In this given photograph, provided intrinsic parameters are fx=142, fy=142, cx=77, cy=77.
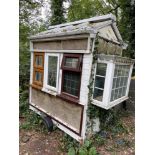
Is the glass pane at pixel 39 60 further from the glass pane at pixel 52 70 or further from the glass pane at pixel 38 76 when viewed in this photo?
the glass pane at pixel 52 70

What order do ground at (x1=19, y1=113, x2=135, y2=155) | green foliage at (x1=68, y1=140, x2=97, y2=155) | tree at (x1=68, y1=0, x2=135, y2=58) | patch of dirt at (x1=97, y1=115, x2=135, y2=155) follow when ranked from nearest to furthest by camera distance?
green foliage at (x1=68, y1=140, x2=97, y2=155) < patch of dirt at (x1=97, y1=115, x2=135, y2=155) < ground at (x1=19, y1=113, x2=135, y2=155) < tree at (x1=68, y1=0, x2=135, y2=58)

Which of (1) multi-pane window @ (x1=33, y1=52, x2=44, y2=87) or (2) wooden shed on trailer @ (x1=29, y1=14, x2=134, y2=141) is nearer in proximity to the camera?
(2) wooden shed on trailer @ (x1=29, y1=14, x2=134, y2=141)

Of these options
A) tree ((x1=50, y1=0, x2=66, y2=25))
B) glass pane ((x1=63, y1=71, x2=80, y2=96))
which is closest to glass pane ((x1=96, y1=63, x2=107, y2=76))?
glass pane ((x1=63, y1=71, x2=80, y2=96))

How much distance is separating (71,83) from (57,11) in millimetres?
5691

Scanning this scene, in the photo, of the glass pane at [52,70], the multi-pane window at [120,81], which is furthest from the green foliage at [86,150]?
the glass pane at [52,70]

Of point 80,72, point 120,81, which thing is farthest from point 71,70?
point 120,81

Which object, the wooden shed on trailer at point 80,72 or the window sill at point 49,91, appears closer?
the wooden shed on trailer at point 80,72

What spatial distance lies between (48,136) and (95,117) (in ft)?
5.65

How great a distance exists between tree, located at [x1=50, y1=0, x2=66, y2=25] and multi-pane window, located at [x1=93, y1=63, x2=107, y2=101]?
5746 millimetres

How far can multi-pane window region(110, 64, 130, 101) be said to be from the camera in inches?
139

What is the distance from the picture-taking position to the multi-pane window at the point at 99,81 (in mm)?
3419

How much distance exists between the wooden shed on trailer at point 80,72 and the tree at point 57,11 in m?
3.68

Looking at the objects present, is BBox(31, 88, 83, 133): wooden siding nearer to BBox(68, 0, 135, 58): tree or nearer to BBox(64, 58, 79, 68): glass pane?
BBox(64, 58, 79, 68): glass pane

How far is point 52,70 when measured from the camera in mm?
4500
